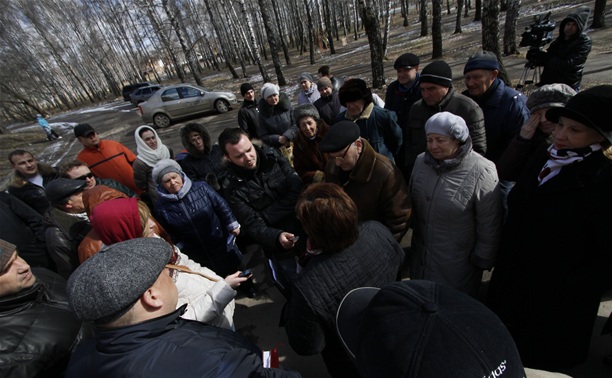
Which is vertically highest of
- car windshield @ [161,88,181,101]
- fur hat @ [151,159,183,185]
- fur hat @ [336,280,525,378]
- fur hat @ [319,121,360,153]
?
fur hat @ [319,121,360,153]

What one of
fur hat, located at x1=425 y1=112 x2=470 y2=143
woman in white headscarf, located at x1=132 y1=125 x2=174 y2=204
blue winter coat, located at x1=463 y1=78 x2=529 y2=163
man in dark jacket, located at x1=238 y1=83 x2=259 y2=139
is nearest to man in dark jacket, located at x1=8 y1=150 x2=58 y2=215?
woman in white headscarf, located at x1=132 y1=125 x2=174 y2=204

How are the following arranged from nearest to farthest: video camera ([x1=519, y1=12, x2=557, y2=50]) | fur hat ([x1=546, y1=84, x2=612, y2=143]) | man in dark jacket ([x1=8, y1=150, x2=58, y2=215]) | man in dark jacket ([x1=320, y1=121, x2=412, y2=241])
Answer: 1. fur hat ([x1=546, y1=84, x2=612, y2=143])
2. man in dark jacket ([x1=320, y1=121, x2=412, y2=241])
3. man in dark jacket ([x1=8, y1=150, x2=58, y2=215])
4. video camera ([x1=519, y1=12, x2=557, y2=50])

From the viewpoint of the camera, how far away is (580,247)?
4.73ft

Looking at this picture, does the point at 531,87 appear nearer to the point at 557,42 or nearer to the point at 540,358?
the point at 557,42

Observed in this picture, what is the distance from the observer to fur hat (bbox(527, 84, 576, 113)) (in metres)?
1.80

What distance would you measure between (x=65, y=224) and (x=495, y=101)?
3.93m

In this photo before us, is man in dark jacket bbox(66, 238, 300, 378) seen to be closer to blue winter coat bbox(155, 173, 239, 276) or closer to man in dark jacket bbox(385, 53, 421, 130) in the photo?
blue winter coat bbox(155, 173, 239, 276)

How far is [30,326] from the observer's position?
143cm

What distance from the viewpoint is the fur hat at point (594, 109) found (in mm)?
1295

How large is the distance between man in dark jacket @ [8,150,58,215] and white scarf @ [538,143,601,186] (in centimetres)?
480

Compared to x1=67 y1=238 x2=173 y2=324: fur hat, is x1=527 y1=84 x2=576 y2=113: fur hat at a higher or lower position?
lower

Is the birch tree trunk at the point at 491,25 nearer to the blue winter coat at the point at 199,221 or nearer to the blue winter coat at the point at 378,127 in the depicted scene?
the blue winter coat at the point at 378,127

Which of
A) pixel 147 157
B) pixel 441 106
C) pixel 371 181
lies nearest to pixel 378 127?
pixel 441 106

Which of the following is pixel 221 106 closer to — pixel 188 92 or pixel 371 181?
pixel 188 92
